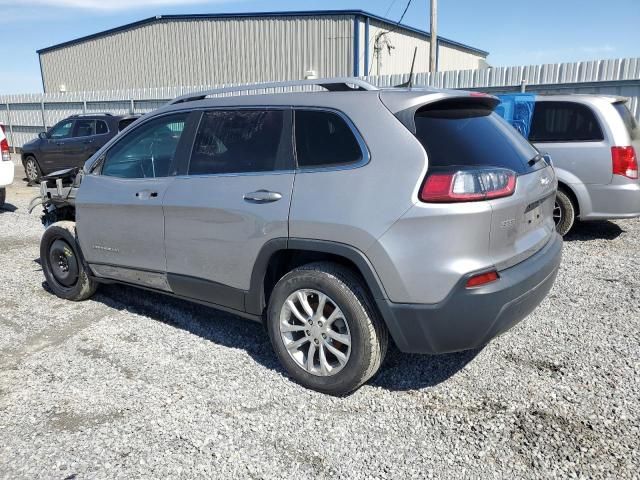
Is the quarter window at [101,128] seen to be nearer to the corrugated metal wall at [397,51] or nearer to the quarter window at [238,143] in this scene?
the quarter window at [238,143]

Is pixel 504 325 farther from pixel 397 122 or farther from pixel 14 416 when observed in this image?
pixel 14 416

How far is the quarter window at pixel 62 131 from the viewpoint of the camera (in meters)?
12.9

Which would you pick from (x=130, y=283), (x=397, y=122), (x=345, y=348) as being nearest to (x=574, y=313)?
(x=345, y=348)

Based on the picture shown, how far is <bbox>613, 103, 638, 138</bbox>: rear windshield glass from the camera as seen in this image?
6172 millimetres

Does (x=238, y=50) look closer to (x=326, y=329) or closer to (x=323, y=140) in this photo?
(x=323, y=140)

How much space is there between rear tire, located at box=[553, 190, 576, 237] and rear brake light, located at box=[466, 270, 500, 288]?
4205 mm

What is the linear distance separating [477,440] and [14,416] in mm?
2570

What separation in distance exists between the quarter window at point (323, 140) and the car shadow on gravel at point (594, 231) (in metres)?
4.79

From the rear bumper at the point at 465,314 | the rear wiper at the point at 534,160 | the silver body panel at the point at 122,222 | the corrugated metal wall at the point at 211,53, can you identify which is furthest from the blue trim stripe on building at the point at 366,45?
the rear bumper at the point at 465,314

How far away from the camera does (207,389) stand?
10.6 feet

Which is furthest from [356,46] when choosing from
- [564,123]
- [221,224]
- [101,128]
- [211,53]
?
[221,224]

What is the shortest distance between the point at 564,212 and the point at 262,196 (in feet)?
15.2

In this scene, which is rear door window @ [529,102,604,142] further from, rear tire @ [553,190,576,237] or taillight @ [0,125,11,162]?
taillight @ [0,125,11,162]

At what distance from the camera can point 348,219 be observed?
281cm
